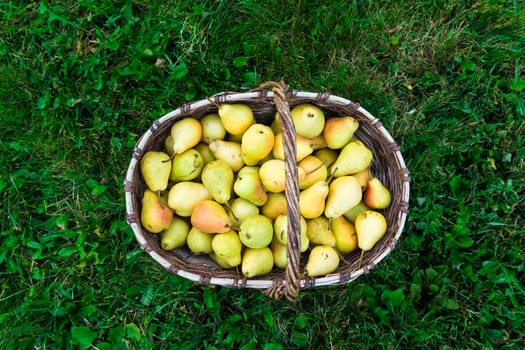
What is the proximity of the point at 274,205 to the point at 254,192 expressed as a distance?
0.13 meters

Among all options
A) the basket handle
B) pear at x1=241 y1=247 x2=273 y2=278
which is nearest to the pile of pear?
pear at x1=241 y1=247 x2=273 y2=278

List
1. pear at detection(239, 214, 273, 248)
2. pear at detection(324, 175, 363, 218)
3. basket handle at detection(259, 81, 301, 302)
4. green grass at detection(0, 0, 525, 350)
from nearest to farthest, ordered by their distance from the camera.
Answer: basket handle at detection(259, 81, 301, 302)
pear at detection(239, 214, 273, 248)
pear at detection(324, 175, 363, 218)
green grass at detection(0, 0, 525, 350)

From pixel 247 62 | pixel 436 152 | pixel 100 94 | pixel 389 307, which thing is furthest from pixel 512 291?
pixel 100 94

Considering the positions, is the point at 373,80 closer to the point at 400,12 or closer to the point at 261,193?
the point at 400,12

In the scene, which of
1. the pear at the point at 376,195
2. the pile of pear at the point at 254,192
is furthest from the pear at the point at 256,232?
the pear at the point at 376,195

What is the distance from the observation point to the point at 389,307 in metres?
2.28

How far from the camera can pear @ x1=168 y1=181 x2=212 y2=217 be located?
1.99 metres

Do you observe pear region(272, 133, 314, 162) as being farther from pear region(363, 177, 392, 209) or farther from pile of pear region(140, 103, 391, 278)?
pear region(363, 177, 392, 209)

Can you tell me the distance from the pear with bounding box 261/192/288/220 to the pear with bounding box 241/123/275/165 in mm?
174

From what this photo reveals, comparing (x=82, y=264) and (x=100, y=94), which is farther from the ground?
(x=100, y=94)

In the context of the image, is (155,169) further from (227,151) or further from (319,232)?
(319,232)

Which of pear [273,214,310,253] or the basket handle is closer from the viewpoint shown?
the basket handle

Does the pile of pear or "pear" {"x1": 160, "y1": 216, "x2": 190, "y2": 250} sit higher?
the pile of pear

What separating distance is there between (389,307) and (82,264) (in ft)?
4.78
